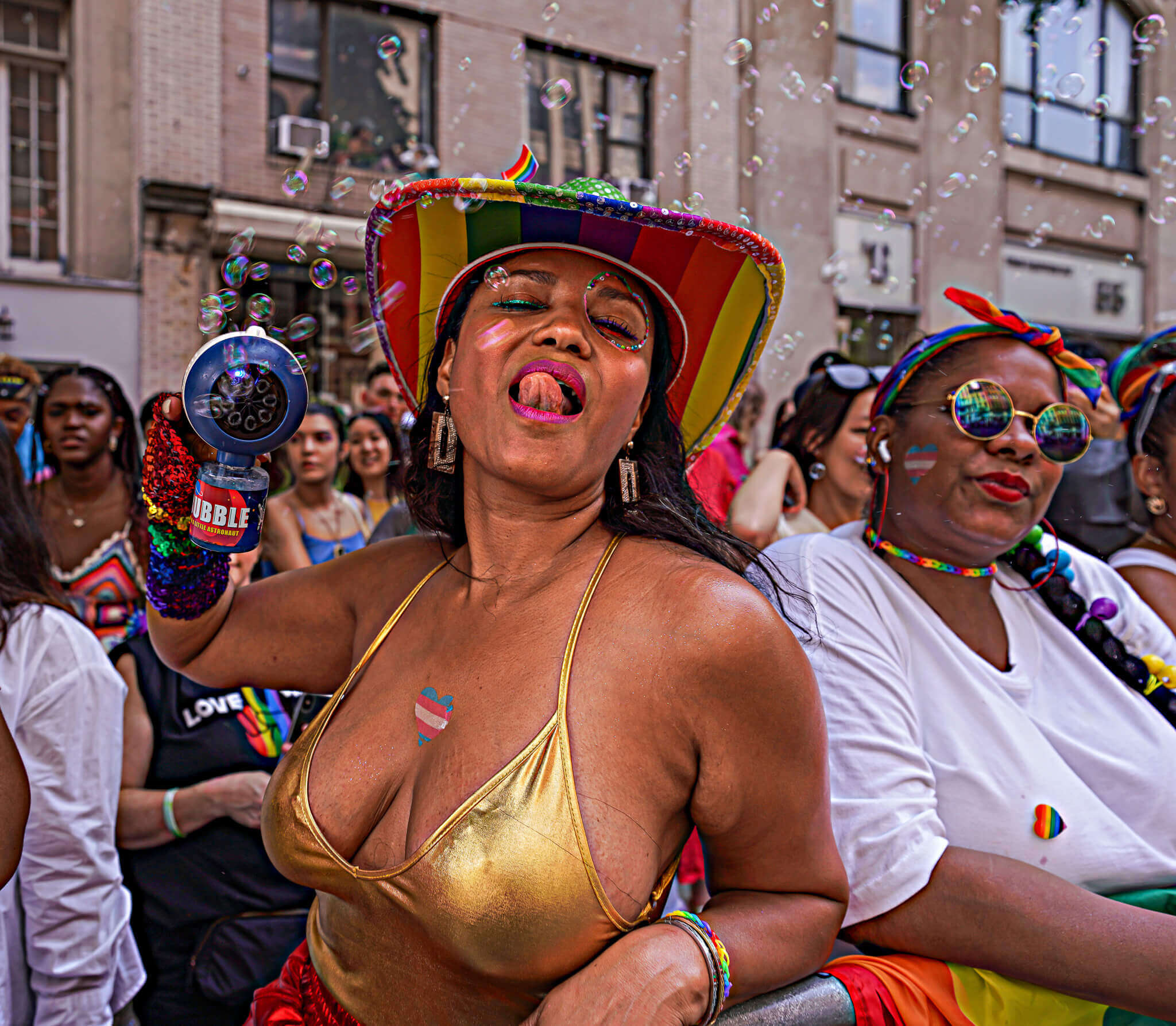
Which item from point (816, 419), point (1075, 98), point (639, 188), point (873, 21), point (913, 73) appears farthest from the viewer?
point (873, 21)

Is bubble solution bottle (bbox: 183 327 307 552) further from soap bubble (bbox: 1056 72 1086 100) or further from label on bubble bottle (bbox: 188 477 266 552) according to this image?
soap bubble (bbox: 1056 72 1086 100)

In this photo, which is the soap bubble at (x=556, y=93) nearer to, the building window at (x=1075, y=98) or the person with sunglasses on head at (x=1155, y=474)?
the person with sunglasses on head at (x=1155, y=474)

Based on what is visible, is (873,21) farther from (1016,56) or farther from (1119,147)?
(1119,147)

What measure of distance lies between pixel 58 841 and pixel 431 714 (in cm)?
123

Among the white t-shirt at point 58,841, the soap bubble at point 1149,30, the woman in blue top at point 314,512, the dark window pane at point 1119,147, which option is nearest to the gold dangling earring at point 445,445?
the white t-shirt at point 58,841

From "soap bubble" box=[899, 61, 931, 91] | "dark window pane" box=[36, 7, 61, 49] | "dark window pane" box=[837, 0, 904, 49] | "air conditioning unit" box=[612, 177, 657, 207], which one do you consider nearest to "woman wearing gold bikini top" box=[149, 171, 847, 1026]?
"soap bubble" box=[899, 61, 931, 91]

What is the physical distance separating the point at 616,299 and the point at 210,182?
938 centimetres

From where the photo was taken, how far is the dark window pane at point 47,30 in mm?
9175

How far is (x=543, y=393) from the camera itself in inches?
51.1

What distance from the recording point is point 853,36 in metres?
10.5

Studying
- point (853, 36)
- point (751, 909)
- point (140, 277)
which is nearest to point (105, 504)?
Result: point (751, 909)

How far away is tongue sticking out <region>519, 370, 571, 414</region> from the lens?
1298 mm

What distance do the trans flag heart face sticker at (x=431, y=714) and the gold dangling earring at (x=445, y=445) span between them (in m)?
0.41

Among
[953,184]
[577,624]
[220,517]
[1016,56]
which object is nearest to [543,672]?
[577,624]
